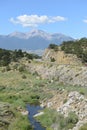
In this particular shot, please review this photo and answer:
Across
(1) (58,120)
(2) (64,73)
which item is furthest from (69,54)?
→ (1) (58,120)

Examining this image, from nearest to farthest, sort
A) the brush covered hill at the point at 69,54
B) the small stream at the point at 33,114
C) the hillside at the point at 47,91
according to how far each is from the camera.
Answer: the hillside at the point at 47,91
the small stream at the point at 33,114
the brush covered hill at the point at 69,54

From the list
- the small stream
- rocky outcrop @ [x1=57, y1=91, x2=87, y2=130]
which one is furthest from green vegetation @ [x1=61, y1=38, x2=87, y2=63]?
rocky outcrop @ [x1=57, y1=91, x2=87, y2=130]

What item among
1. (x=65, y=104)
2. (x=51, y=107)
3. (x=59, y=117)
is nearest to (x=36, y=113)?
(x=51, y=107)

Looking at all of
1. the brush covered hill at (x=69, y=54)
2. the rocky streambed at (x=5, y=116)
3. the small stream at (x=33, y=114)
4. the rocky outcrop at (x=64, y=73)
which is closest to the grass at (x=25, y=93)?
the rocky streambed at (x=5, y=116)

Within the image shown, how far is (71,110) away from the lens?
167 ft

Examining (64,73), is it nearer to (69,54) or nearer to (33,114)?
(69,54)

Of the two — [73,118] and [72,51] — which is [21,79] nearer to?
[72,51]

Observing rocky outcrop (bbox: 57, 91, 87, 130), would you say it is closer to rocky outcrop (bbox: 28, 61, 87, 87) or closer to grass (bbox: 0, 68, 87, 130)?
grass (bbox: 0, 68, 87, 130)

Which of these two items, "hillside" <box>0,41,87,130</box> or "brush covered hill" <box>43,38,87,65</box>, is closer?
"hillside" <box>0,41,87,130</box>

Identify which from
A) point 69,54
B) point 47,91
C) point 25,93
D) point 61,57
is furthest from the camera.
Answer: point 61,57

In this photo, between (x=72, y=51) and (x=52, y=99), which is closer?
(x=52, y=99)

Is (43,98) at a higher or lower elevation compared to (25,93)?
lower

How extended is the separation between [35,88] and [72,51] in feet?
164

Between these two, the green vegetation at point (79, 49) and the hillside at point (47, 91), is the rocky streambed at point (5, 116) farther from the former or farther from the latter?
the green vegetation at point (79, 49)
